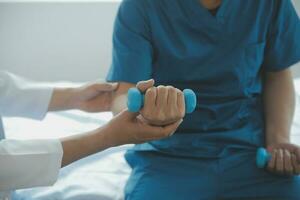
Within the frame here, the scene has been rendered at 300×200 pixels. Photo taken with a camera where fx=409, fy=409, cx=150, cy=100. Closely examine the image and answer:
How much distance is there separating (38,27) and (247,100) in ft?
3.62

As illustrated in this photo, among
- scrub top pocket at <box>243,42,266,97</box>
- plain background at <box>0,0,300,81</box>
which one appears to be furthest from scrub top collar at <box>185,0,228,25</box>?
plain background at <box>0,0,300,81</box>

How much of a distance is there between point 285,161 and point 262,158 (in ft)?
0.18

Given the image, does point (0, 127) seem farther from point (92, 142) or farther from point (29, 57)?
A: point (29, 57)

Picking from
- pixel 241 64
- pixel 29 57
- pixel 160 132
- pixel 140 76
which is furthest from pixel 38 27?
pixel 160 132

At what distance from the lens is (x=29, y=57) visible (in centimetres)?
188

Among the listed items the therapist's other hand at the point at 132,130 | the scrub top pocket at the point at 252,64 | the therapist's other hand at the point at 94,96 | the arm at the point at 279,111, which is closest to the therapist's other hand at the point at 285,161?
the arm at the point at 279,111

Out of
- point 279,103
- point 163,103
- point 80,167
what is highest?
point 163,103

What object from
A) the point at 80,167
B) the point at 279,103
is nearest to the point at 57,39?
the point at 80,167

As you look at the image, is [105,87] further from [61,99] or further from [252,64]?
[252,64]

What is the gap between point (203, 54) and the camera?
1.06 m

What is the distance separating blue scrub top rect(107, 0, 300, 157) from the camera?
105cm

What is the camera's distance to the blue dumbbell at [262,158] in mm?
993

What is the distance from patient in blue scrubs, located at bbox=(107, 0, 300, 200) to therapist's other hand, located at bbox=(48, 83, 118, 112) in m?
0.08

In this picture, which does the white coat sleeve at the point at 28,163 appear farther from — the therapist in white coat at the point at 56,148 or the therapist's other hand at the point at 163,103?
the therapist's other hand at the point at 163,103
